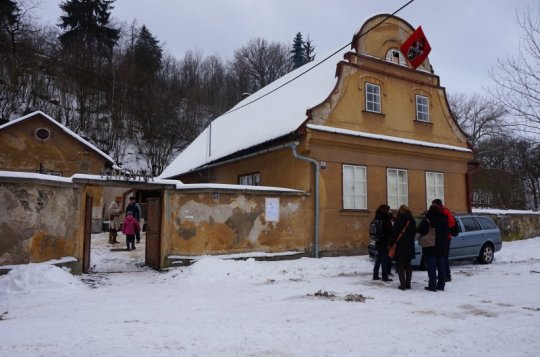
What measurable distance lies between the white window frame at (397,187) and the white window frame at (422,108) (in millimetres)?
2790

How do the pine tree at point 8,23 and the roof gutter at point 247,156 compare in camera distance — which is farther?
the pine tree at point 8,23

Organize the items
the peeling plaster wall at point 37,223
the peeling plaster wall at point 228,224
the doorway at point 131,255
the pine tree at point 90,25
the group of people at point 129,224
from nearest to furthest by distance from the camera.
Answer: the peeling plaster wall at point 37,223, the doorway at point 131,255, the peeling plaster wall at point 228,224, the group of people at point 129,224, the pine tree at point 90,25

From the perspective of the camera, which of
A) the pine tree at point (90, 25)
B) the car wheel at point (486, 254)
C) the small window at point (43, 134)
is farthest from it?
the pine tree at point (90, 25)

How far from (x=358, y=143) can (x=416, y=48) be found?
16.4 ft

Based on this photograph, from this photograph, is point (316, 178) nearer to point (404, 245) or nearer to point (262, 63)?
point (404, 245)

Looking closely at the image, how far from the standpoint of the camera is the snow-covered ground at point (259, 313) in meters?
5.21

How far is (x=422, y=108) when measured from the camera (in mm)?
18219

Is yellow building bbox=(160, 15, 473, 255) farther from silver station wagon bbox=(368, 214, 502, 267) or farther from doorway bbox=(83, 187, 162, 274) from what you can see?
doorway bbox=(83, 187, 162, 274)

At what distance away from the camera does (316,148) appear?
1459cm

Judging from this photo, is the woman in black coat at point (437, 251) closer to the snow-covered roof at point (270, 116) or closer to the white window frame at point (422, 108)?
the snow-covered roof at point (270, 116)

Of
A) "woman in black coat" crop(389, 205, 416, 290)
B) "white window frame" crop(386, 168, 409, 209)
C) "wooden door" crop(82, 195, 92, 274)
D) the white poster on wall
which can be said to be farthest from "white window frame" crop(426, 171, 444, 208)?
"wooden door" crop(82, 195, 92, 274)

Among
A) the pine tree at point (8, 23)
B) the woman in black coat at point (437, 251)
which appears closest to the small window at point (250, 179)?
the woman in black coat at point (437, 251)

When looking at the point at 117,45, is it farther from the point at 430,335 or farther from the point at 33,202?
the point at 430,335

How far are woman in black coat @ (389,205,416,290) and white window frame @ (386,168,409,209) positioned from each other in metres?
7.11
